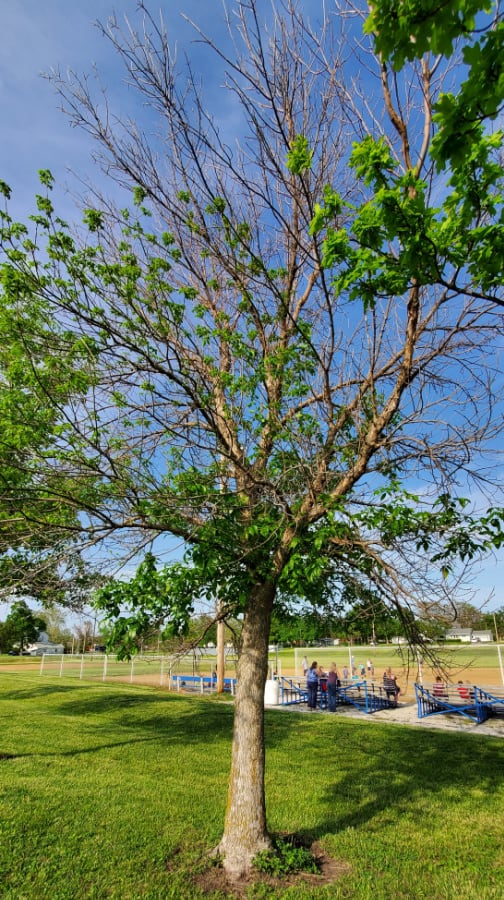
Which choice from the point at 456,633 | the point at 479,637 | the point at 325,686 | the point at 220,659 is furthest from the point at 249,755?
the point at 325,686

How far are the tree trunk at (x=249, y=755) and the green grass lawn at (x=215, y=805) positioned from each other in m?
0.36

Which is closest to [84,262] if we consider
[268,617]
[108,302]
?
[108,302]

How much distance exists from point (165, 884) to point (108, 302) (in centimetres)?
481

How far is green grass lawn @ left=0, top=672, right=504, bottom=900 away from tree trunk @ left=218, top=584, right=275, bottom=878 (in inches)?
14.1

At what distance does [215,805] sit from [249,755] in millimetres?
2473

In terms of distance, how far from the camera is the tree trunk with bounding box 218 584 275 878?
477 centimetres

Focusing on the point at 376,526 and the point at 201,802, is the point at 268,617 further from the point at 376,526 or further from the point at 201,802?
the point at 201,802

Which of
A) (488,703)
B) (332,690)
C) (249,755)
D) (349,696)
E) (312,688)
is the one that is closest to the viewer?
(249,755)

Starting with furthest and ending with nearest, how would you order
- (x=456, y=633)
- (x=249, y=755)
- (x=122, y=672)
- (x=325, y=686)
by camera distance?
(x=122, y=672)
(x=325, y=686)
(x=456, y=633)
(x=249, y=755)

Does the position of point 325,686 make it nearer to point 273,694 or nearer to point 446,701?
point 273,694

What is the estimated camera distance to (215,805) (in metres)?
6.72

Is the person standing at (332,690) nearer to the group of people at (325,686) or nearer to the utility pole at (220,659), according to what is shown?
the group of people at (325,686)

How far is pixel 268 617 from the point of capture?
17.7ft

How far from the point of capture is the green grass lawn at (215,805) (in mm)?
4688
